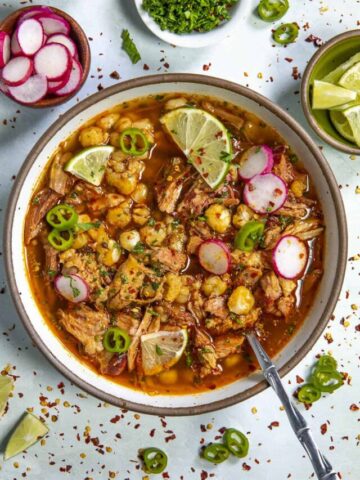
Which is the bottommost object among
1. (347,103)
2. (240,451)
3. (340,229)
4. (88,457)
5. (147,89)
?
(88,457)

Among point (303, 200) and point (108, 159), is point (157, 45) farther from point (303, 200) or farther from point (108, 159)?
point (303, 200)

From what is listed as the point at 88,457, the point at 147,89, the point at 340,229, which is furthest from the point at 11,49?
the point at 88,457

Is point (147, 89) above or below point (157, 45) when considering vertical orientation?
below

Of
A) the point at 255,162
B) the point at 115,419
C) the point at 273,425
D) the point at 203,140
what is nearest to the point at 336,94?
the point at 255,162

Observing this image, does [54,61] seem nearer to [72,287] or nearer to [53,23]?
[53,23]

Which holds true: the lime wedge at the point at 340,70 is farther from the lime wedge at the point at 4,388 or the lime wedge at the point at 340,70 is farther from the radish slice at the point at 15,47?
the lime wedge at the point at 4,388
